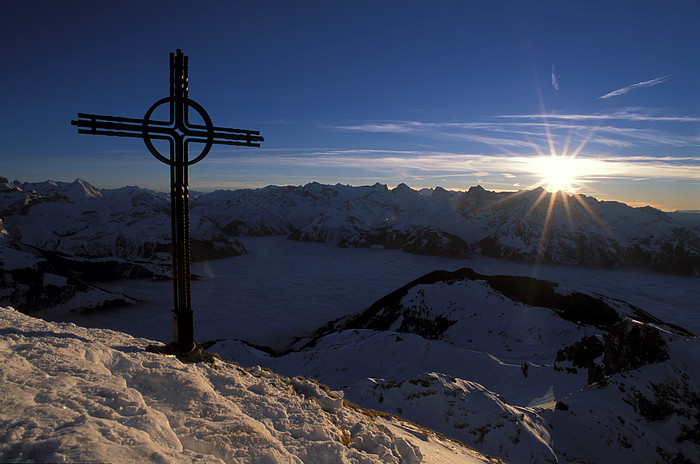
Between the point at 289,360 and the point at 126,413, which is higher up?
the point at 126,413

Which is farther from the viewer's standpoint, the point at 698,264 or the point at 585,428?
the point at 698,264

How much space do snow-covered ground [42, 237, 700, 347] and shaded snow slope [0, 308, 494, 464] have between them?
1360 inches

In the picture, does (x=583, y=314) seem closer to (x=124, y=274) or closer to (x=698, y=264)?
(x=124, y=274)

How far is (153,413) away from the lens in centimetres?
306

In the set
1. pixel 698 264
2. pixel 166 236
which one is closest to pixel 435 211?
pixel 698 264

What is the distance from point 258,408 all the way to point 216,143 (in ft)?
14.9

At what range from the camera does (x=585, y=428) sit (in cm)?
973

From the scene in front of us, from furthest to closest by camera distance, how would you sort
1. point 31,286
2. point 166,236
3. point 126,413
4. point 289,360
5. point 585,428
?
point 166,236, point 31,286, point 289,360, point 585,428, point 126,413

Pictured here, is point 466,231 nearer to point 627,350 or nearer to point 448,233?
point 448,233

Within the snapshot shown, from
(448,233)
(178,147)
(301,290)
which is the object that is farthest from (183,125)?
(448,233)

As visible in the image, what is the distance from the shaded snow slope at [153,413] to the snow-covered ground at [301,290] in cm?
3454

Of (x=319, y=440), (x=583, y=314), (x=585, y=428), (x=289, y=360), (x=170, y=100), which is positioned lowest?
(x=289, y=360)

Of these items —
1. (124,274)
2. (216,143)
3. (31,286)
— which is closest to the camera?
(216,143)

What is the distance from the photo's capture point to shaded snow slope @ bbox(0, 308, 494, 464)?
2398mm
